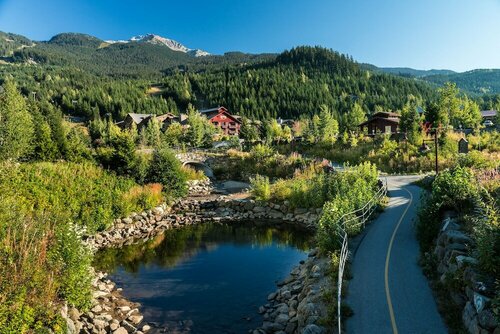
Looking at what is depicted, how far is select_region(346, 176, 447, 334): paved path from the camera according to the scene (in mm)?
9781

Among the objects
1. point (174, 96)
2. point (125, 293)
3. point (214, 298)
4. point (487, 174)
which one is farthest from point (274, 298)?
point (174, 96)

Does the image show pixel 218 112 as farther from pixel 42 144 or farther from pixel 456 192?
pixel 456 192

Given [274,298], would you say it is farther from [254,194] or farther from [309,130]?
[309,130]

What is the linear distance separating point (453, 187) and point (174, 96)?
16491cm

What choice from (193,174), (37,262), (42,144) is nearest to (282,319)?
(37,262)

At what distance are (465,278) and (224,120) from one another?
345 feet

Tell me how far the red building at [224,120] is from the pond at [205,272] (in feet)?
278

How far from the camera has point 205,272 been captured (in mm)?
18406

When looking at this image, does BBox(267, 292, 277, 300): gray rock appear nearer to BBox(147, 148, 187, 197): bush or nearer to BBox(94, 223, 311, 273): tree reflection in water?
BBox(94, 223, 311, 273): tree reflection in water

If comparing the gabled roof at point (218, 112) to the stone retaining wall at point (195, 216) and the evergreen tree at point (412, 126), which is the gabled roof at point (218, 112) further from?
the stone retaining wall at point (195, 216)

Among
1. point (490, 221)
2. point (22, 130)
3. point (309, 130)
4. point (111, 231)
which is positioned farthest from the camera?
point (309, 130)

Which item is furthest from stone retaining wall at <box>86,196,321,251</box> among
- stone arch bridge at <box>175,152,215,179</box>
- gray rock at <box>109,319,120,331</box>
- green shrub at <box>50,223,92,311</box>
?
stone arch bridge at <box>175,152,215,179</box>

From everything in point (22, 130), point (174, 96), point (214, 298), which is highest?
point (174, 96)

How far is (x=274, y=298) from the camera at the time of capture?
14789 millimetres
